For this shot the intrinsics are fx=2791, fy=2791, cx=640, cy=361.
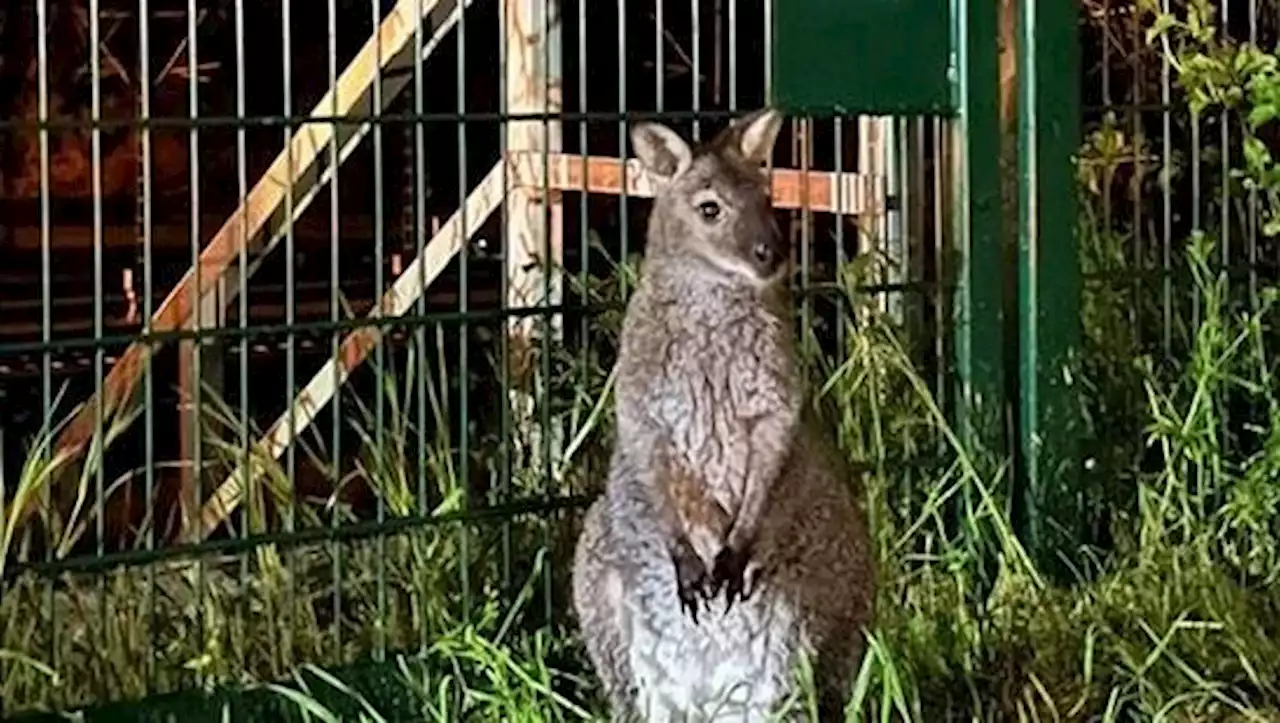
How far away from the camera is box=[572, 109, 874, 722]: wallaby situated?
17.0 ft

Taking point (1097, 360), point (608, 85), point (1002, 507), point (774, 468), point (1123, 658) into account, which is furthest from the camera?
point (608, 85)

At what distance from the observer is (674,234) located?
17.7 ft

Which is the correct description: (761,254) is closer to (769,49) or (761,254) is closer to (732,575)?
(732,575)

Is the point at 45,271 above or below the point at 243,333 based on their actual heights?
above

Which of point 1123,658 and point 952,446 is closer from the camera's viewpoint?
point 1123,658

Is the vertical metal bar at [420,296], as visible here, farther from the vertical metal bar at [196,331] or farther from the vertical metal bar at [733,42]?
the vertical metal bar at [733,42]

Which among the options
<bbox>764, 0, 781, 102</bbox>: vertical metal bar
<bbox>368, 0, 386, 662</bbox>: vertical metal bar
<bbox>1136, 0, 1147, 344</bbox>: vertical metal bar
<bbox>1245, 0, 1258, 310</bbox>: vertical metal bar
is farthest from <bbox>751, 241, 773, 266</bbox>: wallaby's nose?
<bbox>1245, 0, 1258, 310</bbox>: vertical metal bar

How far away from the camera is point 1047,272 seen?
6.45m

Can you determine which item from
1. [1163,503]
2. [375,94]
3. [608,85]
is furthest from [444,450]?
[608,85]

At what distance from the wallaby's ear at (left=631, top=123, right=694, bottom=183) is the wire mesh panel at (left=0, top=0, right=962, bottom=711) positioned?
15.2 inches

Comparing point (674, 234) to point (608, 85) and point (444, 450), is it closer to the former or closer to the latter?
point (444, 450)

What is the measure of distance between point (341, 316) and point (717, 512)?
1.24 meters

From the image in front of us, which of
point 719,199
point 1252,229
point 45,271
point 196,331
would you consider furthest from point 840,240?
point 45,271

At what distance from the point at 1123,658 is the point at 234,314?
2538mm
